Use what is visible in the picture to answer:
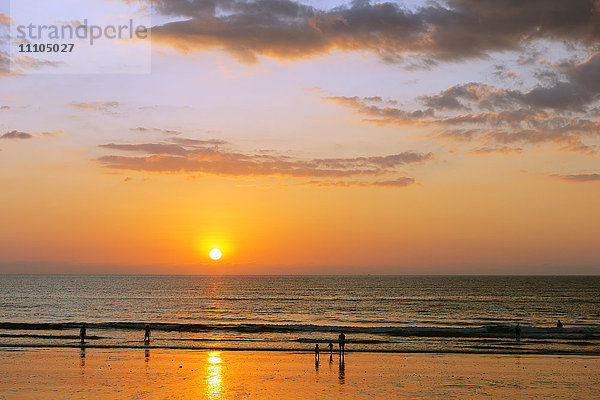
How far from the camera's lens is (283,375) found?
34438mm

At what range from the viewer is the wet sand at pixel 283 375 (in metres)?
29.2

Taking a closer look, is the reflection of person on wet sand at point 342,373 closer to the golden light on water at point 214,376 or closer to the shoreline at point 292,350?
the shoreline at point 292,350

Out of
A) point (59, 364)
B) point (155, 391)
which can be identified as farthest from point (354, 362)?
point (59, 364)

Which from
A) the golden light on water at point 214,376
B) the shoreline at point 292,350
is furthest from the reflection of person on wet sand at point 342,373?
the golden light on water at point 214,376

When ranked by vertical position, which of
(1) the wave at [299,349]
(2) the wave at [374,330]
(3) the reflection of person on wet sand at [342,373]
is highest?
(3) the reflection of person on wet sand at [342,373]

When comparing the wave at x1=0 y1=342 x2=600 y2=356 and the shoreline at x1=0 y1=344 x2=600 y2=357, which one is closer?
the shoreline at x1=0 y1=344 x2=600 y2=357

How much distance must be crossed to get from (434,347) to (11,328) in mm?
47768

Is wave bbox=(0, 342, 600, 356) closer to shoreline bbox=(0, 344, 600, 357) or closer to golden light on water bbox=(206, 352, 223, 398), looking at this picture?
shoreline bbox=(0, 344, 600, 357)

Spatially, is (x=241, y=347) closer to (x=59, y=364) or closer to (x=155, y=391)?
(x=59, y=364)

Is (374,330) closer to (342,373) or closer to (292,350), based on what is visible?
(292,350)

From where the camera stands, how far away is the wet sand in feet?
95.9

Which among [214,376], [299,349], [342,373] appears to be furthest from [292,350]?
[214,376]

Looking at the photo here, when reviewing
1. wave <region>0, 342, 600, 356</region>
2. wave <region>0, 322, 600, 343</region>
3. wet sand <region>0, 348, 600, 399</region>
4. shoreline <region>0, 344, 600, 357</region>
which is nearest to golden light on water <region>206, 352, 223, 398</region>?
wet sand <region>0, 348, 600, 399</region>

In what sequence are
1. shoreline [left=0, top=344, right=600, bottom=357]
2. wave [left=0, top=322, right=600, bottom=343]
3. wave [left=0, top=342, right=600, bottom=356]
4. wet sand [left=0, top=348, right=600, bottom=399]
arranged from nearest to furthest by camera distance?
wet sand [left=0, top=348, right=600, bottom=399] → shoreline [left=0, top=344, right=600, bottom=357] → wave [left=0, top=342, right=600, bottom=356] → wave [left=0, top=322, right=600, bottom=343]
